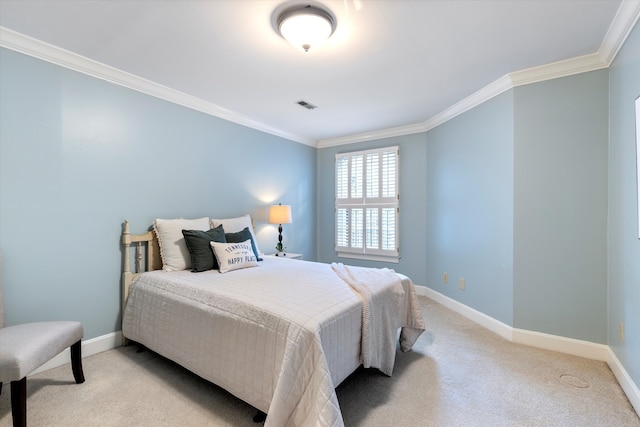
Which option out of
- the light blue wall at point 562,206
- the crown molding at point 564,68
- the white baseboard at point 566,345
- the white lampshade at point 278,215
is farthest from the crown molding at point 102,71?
the white baseboard at point 566,345

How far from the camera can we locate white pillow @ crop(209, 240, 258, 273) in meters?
2.54

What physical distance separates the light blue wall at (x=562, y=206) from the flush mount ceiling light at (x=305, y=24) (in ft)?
6.46

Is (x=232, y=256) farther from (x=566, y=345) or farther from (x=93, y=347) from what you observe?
(x=566, y=345)

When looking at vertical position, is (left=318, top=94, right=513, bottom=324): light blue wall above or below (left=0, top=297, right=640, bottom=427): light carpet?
above

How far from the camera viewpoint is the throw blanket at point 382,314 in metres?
1.86

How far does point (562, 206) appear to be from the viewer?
8.01ft

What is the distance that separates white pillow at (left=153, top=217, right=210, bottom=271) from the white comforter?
142 mm

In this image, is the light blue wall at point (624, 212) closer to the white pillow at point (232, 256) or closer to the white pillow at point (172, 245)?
the white pillow at point (232, 256)

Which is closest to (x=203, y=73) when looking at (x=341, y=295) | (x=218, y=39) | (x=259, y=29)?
(x=218, y=39)

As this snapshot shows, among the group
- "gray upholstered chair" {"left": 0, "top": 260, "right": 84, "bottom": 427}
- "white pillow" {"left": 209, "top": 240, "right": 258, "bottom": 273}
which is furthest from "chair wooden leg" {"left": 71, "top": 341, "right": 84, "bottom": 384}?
"white pillow" {"left": 209, "top": 240, "right": 258, "bottom": 273}

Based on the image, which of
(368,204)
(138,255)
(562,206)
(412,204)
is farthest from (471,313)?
(138,255)

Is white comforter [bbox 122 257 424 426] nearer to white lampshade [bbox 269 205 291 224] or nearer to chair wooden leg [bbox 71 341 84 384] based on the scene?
chair wooden leg [bbox 71 341 84 384]

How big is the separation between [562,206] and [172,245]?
3451mm

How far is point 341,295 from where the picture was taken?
1.88 m
